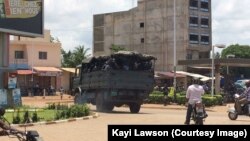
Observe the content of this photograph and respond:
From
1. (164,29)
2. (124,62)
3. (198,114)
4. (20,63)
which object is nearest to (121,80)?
(124,62)

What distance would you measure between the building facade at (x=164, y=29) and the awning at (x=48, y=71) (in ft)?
64.2

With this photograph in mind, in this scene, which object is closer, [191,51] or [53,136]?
[53,136]

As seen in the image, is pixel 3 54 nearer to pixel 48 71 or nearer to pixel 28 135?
pixel 28 135

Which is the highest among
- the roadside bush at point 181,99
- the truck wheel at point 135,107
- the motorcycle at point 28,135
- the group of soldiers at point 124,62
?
the group of soldiers at point 124,62

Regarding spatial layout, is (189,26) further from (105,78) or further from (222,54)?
(105,78)

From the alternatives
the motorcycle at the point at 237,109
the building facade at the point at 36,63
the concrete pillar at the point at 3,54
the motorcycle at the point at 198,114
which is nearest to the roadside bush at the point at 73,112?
the motorcycle at the point at 198,114

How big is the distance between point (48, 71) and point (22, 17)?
2572cm

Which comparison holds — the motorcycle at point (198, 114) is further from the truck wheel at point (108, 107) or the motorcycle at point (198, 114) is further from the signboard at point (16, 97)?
the signboard at point (16, 97)

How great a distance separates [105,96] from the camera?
80.4 ft

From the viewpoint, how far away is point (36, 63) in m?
56.7

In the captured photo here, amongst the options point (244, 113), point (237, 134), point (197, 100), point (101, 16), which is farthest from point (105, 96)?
point (101, 16)

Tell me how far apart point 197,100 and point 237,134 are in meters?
7.27

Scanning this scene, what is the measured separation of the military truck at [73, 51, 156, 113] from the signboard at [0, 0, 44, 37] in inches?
225

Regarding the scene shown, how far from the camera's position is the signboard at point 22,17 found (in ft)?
94.0
